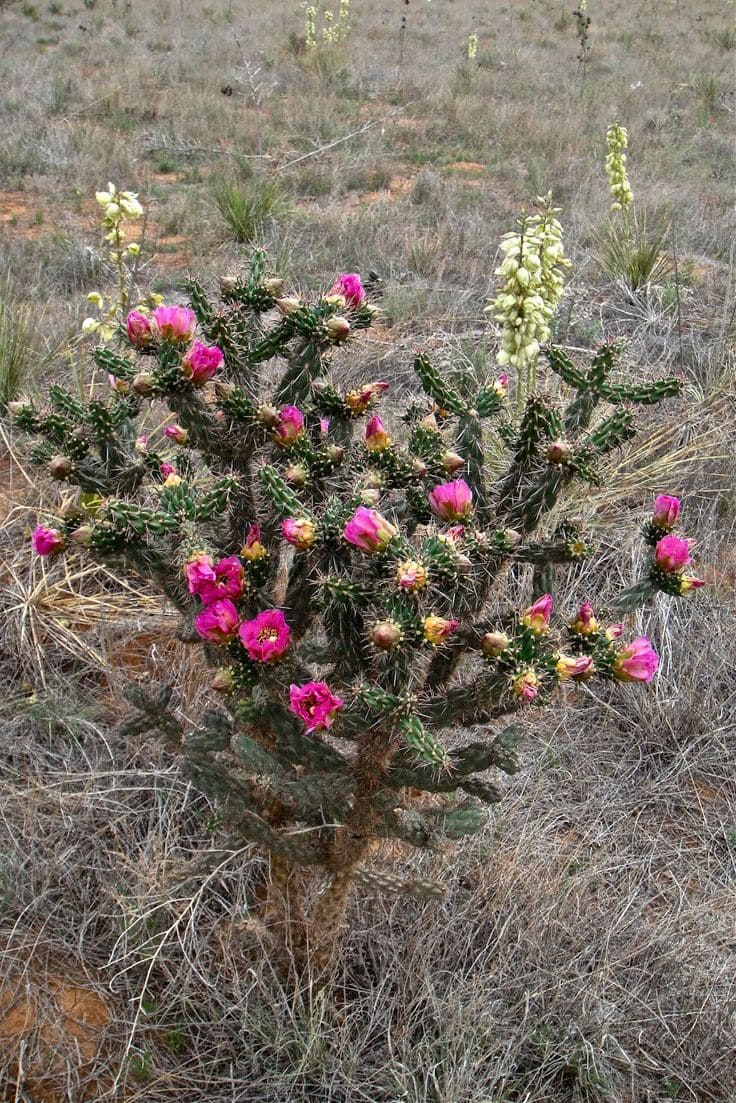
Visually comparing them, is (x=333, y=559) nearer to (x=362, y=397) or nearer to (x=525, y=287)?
(x=362, y=397)

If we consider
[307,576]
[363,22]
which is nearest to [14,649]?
[307,576]

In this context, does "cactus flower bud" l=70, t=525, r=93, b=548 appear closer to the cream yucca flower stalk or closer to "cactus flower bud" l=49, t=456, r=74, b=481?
"cactus flower bud" l=49, t=456, r=74, b=481

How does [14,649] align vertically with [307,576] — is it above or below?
below

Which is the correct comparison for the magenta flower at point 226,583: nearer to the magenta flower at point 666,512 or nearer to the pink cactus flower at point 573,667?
the pink cactus flower at point 573,667

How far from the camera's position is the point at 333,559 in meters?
1.47

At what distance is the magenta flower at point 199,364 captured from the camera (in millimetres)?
1562

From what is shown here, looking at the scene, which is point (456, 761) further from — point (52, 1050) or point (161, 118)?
point (161, 118)

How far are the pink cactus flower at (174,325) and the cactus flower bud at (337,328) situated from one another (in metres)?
0.27

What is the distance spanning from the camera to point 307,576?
1.70m

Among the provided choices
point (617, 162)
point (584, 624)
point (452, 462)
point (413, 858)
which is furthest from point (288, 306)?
point (617, 162)

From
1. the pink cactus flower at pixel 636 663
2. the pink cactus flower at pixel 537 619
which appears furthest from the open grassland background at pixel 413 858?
the pink cactus flower at pixel 537 619

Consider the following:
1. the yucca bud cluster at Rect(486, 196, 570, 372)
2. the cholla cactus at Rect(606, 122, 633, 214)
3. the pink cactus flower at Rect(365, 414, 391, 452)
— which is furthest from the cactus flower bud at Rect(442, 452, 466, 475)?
the cholla cactus at Rect(606, 122, 633, 214)

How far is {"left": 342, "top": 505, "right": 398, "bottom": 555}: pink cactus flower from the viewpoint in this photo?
1331 millimetres

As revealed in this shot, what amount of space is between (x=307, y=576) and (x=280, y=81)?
42.7 ft
